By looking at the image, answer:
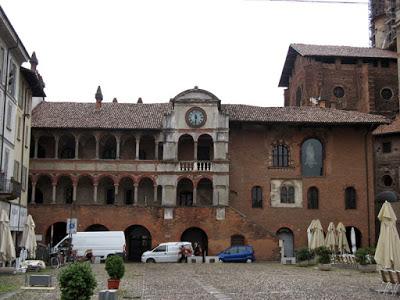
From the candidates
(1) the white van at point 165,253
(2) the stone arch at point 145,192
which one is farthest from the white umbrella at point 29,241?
(2) the stone arch at point 145,192

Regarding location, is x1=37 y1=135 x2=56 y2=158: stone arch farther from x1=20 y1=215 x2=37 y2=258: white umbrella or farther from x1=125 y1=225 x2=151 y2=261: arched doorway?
x1=20 y1=215 x2=37 y2=258: white umbrella

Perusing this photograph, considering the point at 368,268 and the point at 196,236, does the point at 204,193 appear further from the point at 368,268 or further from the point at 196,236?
the point at 368,268

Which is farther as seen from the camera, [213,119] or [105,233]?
[213,119]

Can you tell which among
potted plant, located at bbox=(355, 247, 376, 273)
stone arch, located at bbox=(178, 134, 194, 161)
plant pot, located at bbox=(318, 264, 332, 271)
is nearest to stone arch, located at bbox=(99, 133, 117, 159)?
stone arch, located at bbox=(178, 134, 194, 161)

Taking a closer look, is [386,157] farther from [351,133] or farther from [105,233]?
[105,233]

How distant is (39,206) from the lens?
45625 millimetres

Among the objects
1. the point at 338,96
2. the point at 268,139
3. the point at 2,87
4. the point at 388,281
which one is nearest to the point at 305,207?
the point at 268,139

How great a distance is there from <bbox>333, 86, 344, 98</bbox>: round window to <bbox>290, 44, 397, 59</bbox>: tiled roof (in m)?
3.37

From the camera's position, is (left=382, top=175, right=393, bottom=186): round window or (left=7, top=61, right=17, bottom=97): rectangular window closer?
(left=7, top=61, right=17, bottom=97): rectangular window

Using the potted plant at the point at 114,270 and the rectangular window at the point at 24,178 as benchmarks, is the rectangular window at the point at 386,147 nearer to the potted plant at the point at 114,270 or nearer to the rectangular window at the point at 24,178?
the rectangular window at the point at 24,178

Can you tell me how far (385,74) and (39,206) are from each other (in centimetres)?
3765

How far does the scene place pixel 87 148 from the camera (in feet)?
160

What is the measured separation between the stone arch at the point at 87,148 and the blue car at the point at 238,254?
13.7 metres

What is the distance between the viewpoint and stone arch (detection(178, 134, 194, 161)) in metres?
48.7
